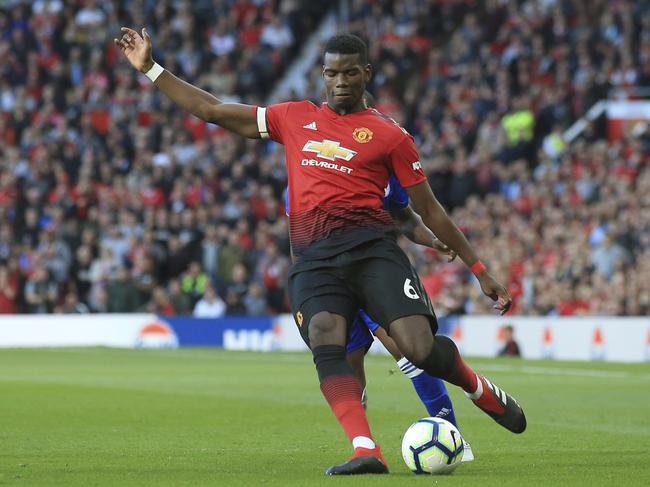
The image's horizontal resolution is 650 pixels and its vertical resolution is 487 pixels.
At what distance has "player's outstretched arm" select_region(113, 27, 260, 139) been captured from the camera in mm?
8750

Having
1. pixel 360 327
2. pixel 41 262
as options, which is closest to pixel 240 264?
pixel 41 262

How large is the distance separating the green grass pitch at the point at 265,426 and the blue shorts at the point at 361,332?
2.29ft

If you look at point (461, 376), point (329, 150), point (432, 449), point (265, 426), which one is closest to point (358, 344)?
point (461, 376)

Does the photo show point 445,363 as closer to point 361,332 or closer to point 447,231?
point 447,231

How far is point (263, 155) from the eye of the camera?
1243 inches

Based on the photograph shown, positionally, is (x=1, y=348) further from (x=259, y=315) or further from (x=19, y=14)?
(x=19, y=14)

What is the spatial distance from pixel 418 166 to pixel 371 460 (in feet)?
5.55

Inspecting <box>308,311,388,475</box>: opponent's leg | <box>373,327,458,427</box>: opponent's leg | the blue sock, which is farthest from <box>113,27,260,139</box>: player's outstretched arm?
the blue sock

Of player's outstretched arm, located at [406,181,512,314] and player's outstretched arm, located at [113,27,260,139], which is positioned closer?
player's outstretched arm, located at [406,181,512,314]

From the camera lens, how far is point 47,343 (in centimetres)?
2781

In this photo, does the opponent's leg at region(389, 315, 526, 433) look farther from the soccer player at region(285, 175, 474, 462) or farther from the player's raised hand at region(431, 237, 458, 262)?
the player's raised hand at region(431, 237, 458, 262)

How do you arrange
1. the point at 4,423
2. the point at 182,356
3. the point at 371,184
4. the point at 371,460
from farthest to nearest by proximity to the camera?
the point at 182,356
the point at 4,423
the point at 371,184
the point at 371,460

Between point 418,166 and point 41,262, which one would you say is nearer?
point 418,166

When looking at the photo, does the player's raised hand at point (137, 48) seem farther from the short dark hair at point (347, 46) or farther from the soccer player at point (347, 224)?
the short dark hair at point (347, 46)
